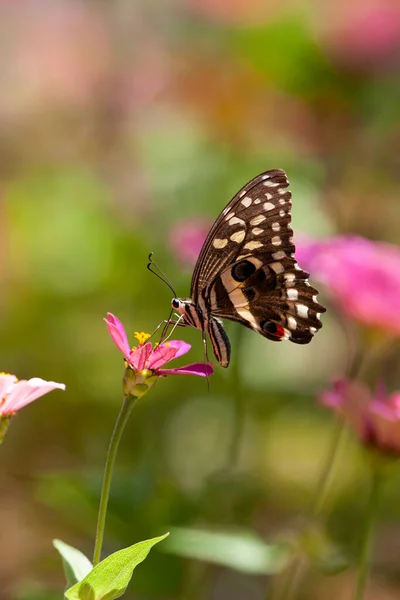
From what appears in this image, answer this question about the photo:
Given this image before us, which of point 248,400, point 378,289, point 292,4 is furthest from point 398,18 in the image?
point 378,289

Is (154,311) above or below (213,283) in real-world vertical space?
above

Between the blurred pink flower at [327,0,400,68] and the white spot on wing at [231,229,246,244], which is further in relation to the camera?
the blurred pink flower at [327,0,400,68]

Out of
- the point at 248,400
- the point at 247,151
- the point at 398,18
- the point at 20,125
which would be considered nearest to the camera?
the point at 248,400

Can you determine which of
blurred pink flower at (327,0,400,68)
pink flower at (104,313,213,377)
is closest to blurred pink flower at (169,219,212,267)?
pink flower at (104,313,213,377)

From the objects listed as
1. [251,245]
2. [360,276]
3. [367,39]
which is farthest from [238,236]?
[367,39]

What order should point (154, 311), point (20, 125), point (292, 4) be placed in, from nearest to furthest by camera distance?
point (154, 311)
point (292, 4)
point (20, 125)

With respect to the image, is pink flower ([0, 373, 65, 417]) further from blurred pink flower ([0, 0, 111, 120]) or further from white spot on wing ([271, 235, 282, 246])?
blurred pink flower ([0, 0, 111, 120])

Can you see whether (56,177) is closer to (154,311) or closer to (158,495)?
(154,311)

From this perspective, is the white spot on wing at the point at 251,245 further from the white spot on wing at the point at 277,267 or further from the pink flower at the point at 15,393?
the pink flower at the point at 15,393
